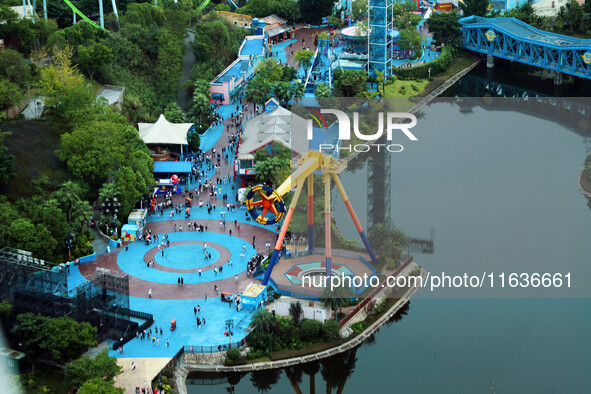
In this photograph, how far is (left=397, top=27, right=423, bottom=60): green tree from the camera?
163500mm

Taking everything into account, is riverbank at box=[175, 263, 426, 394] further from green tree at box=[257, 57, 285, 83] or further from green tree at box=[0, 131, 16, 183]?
green tree at box=[257, 57, 285, 83]

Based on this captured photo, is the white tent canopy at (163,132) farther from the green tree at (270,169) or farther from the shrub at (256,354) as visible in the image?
the shrub at (256,354)

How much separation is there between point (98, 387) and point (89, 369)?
3.20 m

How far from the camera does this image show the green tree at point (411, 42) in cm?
16350

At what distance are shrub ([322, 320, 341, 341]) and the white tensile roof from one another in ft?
109

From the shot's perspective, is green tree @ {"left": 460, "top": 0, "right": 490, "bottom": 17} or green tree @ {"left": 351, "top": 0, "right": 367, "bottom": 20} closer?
green tree @ {"left": 460, "top": 0, "right": 490, "bottom": 17}

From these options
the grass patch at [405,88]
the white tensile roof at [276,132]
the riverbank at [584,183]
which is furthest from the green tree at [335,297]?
the grass patch at [405,88]

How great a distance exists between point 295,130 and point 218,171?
420 inches

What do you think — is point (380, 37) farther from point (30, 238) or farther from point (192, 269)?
point (30, 238)

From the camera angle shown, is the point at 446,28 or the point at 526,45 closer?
the point at 526,45

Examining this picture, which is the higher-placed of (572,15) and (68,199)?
(572,15)

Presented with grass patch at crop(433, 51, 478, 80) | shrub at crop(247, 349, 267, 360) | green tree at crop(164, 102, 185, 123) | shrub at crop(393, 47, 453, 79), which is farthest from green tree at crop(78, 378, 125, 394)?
grass patch at crop(433, 51, 478, 80)

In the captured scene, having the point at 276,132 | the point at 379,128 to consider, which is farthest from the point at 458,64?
the point at 379,128

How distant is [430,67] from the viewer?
6304 inches
